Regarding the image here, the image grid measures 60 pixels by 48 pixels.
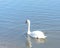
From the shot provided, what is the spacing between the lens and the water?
15.6 meters

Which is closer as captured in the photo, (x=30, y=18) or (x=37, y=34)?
(x=37, y=34)

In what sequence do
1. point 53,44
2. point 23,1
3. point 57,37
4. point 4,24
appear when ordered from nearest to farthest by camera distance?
point 53,44 < point 57,37 < point 4,24 < point 23,1

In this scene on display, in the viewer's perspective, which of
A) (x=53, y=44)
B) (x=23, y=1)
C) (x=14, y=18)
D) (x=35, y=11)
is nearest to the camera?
(x=53, y=44)

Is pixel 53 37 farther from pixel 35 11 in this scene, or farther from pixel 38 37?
pixel 35 11

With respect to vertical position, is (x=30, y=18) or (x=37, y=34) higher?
(x=30, y=18)

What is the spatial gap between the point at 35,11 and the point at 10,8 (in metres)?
2.49

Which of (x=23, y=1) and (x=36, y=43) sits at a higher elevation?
(x=23, y=1)

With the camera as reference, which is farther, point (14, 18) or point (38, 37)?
point (14, 18)

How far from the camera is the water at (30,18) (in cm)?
1560

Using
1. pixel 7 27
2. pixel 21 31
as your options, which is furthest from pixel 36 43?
pixel 7 27

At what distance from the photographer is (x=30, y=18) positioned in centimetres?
2041

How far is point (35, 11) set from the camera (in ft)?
73.8

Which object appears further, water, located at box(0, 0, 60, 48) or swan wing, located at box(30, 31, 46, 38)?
swan wing, located at box(30, 31, 46, 38)

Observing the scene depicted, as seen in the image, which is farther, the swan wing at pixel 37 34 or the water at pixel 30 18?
the swan wing at pixel 37 34
